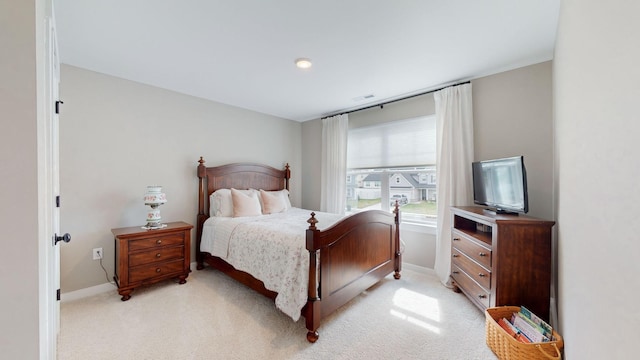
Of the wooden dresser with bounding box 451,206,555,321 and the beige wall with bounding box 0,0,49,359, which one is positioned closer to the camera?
the beige wall with bounding box 0,0,49,359

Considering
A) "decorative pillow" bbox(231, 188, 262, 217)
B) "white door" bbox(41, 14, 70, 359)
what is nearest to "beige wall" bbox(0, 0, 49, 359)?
"white door" bbox(41, 14, 70, 359)

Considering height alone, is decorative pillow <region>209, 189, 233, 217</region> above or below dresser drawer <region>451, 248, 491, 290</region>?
above

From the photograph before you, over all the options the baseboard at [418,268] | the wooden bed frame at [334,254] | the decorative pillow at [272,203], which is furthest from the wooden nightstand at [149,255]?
the baseboard at [418,268]

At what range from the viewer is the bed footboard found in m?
1.93

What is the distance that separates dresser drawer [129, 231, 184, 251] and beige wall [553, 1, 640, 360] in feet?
11.0

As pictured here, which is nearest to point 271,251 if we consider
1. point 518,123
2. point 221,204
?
point 221,204

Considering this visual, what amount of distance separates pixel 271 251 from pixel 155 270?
1487 mm

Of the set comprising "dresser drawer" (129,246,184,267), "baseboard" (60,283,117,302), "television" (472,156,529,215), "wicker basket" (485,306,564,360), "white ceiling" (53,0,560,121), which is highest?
"white ceiling" (53,0,560,121)

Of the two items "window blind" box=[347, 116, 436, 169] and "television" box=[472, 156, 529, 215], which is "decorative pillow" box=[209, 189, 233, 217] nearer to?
"window blind" box=[347, 116, 436, 169]

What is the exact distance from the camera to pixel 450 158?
2.87m

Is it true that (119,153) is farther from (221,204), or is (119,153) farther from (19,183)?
(19,183)

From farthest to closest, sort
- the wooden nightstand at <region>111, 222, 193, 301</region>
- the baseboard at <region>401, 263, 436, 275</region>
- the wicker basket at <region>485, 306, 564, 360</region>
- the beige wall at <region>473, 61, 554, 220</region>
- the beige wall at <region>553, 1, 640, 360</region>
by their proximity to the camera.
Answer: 1. the baseboard at <region>401, 263, 436, 275</region>
2. the wooden nightstand at <region>111, 222, 193, 301</region>
3. the beige wall at <region>473, 61, 554, 220</region>
4. the wicker basket at <region>485, 306, 564, 360</region>
5. the beige wall at <region>553, 1, 640, 360</region>

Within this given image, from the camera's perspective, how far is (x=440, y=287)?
109 inches

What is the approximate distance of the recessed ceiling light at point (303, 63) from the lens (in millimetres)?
2389
